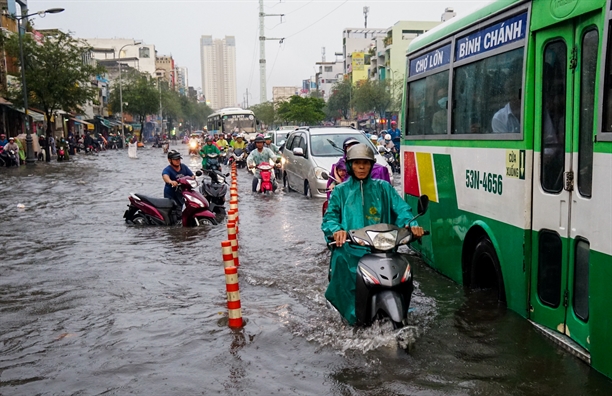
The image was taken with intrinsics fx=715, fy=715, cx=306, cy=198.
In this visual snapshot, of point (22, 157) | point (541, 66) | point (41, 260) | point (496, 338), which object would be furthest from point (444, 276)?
point (22, 157)

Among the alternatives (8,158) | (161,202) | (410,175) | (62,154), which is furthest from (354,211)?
(62,154)

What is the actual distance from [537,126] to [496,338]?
1.80m

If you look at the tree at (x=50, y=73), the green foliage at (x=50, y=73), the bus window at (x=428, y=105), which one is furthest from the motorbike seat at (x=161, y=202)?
the green foliage at (x=50, y=73)

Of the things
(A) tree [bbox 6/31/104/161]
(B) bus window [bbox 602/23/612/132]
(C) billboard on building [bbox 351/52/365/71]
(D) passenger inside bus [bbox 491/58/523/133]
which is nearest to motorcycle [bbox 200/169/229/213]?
(D) passenger inside bus [bbox 491/58/523/133]

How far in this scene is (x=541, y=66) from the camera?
214 inches

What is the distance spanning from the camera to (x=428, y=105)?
832 cm

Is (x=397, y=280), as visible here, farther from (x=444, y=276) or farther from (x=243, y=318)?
(x=444, y=276)

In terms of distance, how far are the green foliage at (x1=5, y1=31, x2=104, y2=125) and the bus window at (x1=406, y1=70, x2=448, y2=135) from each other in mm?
39776

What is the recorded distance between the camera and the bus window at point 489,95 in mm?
5824

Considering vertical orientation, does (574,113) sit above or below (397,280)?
above

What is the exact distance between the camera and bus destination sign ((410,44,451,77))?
7.66m

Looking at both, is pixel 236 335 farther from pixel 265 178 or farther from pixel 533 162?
pixel 265 178

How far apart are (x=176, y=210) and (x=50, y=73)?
34678 mm

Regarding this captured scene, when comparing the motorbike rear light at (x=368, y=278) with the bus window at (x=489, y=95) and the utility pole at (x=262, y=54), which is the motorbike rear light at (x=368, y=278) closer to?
the bus window at (x=489, y=95)
